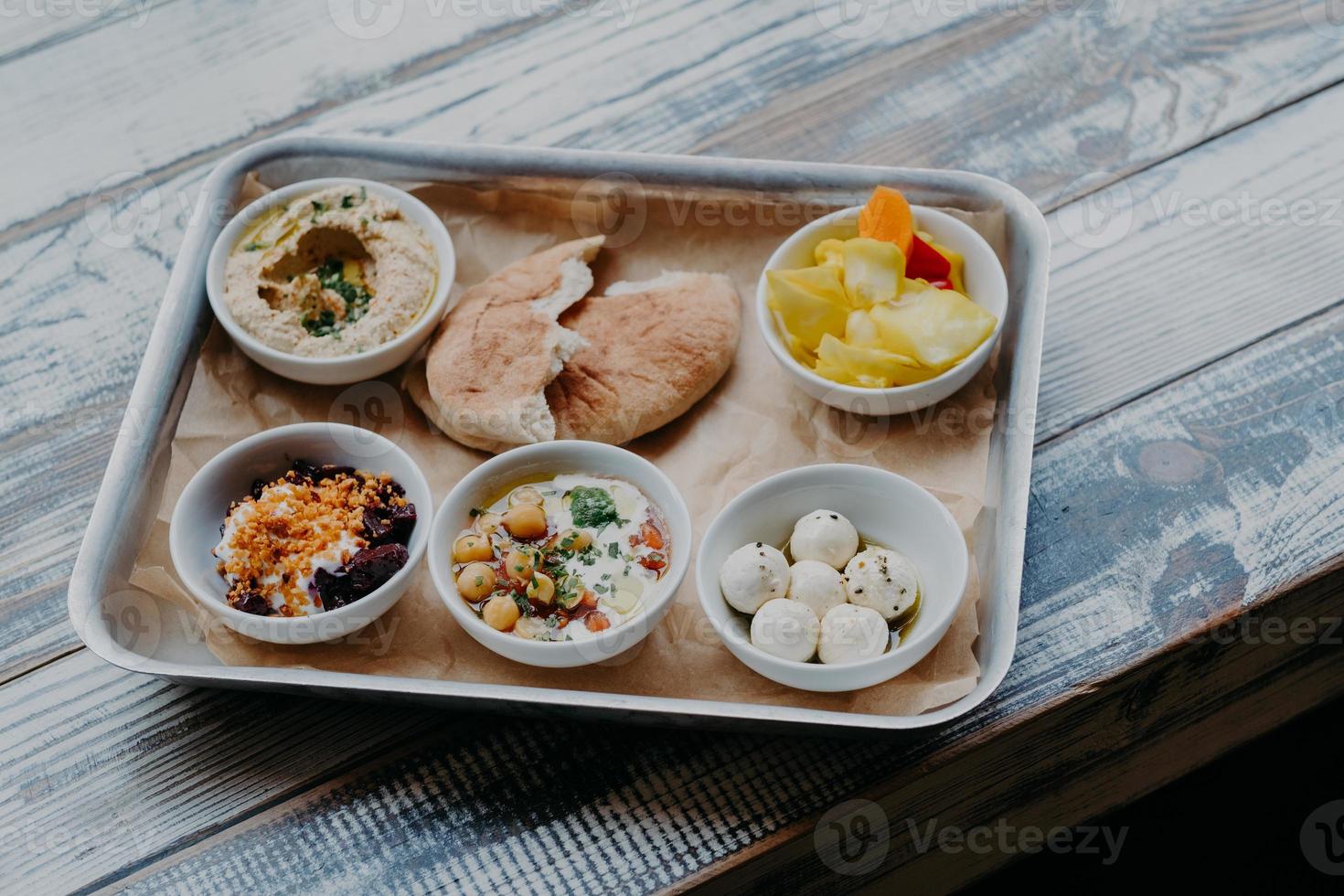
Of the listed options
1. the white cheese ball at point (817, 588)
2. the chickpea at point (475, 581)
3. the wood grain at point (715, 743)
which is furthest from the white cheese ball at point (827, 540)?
the chickpea at point (475, 581)

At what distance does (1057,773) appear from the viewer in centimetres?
219

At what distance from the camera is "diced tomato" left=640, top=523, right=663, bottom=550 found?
2.07 m

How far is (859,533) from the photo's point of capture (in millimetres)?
2135

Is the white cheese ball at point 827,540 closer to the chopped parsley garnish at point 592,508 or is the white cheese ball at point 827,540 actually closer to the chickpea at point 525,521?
the chopped parsley garnish at point 592,508

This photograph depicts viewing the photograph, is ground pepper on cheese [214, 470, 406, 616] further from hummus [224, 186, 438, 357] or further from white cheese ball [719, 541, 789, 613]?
white cheese ball [719, 541, 789, 613]

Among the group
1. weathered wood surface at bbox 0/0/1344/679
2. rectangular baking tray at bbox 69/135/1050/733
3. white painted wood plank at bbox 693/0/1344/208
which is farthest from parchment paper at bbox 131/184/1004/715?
white painted wood plank at bbox 693/0/1344/208

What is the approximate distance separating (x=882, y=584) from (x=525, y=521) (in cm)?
63

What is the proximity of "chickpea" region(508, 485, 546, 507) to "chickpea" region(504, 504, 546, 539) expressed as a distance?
4 centimetres

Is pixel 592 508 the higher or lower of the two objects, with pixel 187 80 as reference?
lower

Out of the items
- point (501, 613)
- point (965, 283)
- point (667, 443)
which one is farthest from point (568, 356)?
point (965, 283)

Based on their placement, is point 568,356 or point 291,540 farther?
point 568,356

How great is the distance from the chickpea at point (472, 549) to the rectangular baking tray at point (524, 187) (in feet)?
0.83

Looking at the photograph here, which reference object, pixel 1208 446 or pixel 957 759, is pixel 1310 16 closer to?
pixel 1208 446

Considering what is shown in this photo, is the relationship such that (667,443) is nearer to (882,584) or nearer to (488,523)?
(488,523)
